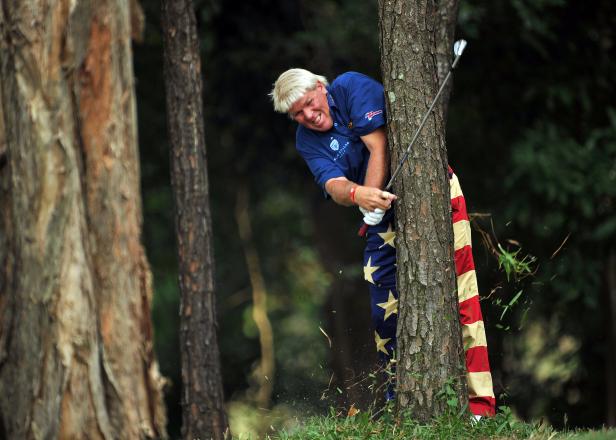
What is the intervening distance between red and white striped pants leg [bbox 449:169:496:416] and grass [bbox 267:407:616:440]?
0.28 m

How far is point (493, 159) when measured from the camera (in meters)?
15.9

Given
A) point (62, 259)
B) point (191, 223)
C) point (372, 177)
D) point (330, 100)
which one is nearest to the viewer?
point (372, 177)

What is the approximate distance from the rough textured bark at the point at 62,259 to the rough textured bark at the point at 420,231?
237cm

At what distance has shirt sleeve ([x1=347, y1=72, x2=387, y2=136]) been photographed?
6160 millimetres

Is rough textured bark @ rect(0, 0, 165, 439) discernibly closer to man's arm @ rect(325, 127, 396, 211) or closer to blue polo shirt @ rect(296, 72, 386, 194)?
blue polo shirt @ rect(296, 72, 386, 194)

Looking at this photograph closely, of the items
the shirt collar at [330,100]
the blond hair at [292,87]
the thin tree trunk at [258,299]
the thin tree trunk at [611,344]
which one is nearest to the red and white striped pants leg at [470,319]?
the shirt collar at [330,100]

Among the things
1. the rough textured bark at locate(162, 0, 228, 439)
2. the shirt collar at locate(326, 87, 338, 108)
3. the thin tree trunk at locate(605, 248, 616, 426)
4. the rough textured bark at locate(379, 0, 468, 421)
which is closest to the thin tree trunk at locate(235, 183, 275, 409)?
the thin tree trunk at locate(605, 248, 616, 426)

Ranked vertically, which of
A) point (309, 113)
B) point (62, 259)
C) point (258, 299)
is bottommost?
point (258, 299)

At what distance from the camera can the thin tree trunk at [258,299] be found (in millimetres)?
20266

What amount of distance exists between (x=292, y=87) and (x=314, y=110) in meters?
0.18

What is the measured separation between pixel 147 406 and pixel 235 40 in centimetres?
733

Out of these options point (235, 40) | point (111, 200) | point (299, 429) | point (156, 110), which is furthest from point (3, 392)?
point (156, 110)

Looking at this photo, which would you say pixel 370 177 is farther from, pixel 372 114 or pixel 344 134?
pixel 344 134

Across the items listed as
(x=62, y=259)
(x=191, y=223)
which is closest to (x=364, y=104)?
(x=62, y=259)
